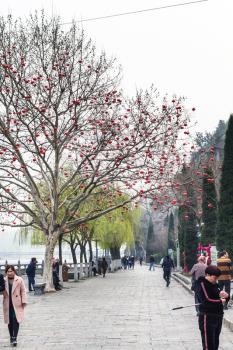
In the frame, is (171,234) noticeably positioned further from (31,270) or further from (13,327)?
(13,327)

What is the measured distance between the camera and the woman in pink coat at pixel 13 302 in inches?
473

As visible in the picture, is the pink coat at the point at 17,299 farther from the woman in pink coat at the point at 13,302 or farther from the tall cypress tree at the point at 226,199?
the tall cypress tree at the point at 226,199

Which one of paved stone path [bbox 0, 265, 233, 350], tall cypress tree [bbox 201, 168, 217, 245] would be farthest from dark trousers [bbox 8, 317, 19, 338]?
tall cypress tree [bbox 201, 168, 217, 245]

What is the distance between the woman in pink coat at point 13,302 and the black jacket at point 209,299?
4.34 meters

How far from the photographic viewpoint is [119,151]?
28.7 m

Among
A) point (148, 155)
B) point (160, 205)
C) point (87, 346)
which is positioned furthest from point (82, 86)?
point (87, 346)

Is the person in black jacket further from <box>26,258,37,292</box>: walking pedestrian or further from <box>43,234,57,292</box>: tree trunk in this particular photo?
<box>26,258,37,292</box>: walking pedestrian

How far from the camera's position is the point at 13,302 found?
39.6 feet

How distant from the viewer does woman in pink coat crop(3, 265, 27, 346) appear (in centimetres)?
1202

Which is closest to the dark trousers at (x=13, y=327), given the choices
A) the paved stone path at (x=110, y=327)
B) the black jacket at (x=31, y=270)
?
the paved stone path at (x=110, y=327)

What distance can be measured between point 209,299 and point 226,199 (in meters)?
22.4

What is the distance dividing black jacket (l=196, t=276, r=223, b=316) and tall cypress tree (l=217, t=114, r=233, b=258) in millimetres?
21748

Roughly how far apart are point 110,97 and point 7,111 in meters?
4.59

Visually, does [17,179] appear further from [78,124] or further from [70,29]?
[70,29]
